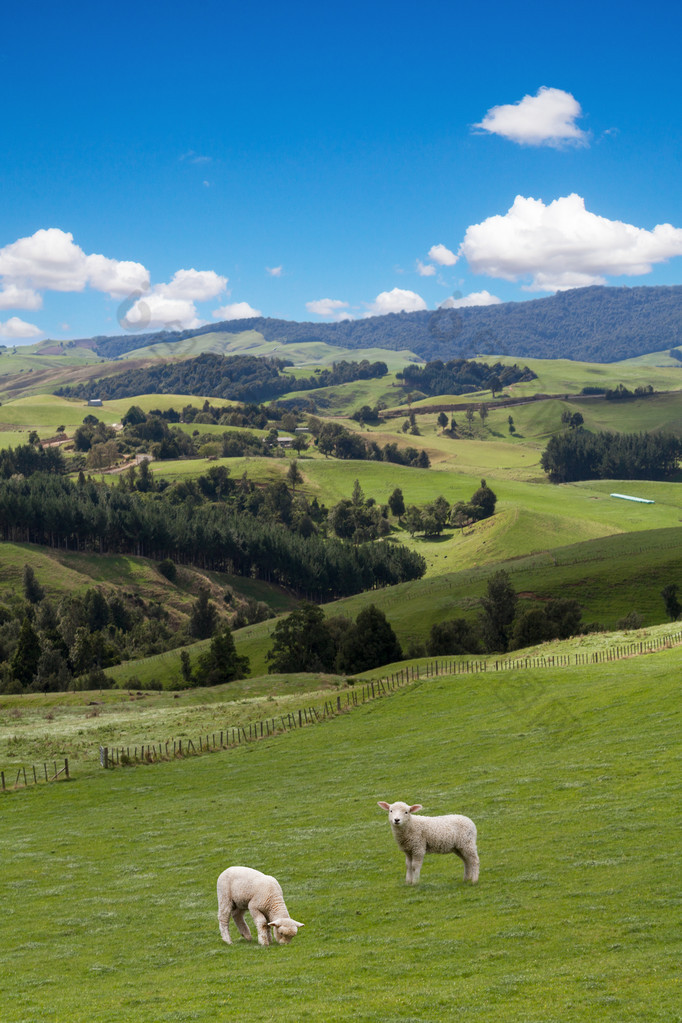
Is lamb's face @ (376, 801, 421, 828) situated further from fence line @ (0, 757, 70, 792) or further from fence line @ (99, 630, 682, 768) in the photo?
fence line @ (99, 630, 682, 768)

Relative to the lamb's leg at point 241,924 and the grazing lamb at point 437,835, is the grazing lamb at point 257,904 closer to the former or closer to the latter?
the lamb's leg at point 241,924

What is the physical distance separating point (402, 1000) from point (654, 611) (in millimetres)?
118756

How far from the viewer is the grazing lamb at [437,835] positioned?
72.5 ft

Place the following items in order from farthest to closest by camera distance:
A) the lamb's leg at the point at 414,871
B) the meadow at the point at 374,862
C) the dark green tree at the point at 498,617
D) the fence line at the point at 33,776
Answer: the dark green tree at the point at 498,617 → the fence line at the point at 33,776 → the lamb's leg at the point at 414,871 → the meadow at the point at 374,862

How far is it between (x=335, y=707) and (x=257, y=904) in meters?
45.6

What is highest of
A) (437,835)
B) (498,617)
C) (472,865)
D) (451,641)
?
(437,835)

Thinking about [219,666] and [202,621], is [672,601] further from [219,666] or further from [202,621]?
[202,621]

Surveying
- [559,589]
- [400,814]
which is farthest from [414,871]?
[559,589]

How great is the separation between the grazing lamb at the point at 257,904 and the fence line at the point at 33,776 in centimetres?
3416

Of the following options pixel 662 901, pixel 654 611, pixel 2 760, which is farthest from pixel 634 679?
pixel 654 611

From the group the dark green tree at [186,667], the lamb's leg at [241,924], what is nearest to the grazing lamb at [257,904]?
the lamb's leg at [241,924]

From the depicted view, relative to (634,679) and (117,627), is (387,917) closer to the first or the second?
(634,679)

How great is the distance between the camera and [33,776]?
51.8m

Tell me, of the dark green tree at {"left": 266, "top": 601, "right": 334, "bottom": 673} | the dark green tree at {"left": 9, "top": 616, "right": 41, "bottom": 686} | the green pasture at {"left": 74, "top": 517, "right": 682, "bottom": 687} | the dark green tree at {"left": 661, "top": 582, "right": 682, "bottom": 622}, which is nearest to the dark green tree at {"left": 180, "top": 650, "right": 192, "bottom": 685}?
the green pasture at {"left": 74, "top": 517, "right": 682, "bottom": 687}
